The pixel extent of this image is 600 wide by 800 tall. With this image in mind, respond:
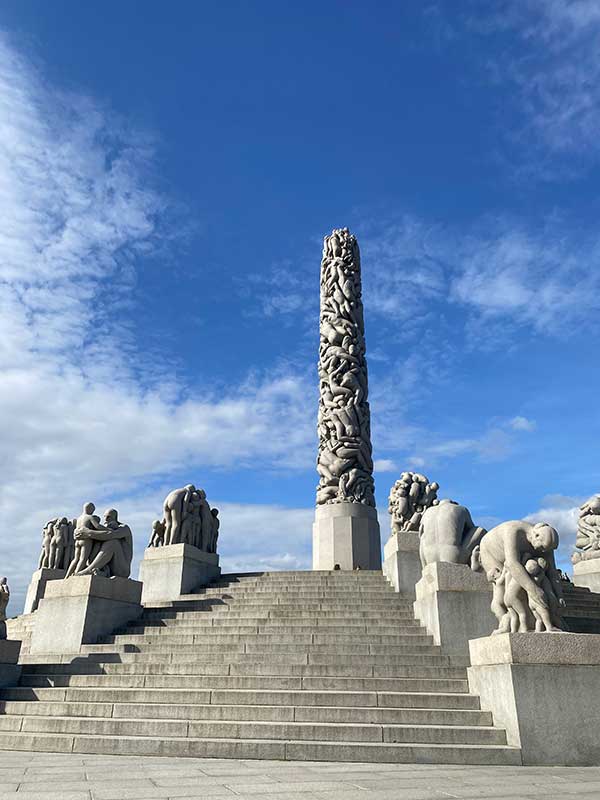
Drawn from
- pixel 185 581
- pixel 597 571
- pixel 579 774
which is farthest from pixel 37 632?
pixel 597 571

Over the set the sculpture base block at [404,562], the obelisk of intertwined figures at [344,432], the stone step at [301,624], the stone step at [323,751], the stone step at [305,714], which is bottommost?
the stone step at [323,751]

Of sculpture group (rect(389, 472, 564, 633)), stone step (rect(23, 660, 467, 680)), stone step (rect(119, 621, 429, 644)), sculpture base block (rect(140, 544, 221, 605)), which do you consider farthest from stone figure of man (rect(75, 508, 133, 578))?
sculpture group (rect(389, 472, 564, 633))

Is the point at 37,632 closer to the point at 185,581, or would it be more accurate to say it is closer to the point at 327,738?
the point at 185,581

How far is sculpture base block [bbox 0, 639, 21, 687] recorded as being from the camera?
10477mm

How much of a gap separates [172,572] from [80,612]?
11.3 feet

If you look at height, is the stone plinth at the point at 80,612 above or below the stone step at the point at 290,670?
above

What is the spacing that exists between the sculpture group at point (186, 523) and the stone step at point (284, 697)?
7.21 m

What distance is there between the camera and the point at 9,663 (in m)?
10.6

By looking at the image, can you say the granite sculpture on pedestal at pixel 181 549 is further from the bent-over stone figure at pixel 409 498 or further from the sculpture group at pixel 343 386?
the sculpture group at pixel 343 386

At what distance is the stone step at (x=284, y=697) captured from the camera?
8.38 meters

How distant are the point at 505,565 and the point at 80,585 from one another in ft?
29.2

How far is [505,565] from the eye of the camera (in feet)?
27.3

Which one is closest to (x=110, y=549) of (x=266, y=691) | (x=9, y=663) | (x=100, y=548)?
(x=100, y=548)

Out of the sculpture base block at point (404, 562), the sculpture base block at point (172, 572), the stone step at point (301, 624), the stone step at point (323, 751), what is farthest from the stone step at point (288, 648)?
the sculpture base block at point (172, 572)
